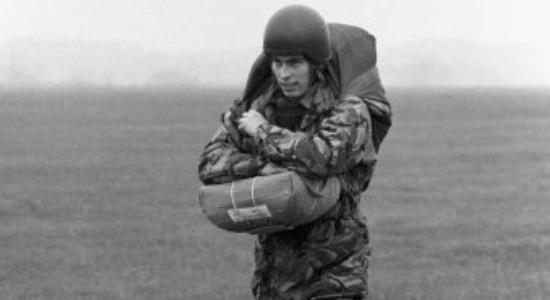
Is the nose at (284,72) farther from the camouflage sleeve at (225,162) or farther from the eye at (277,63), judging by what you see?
the camouflage sleeve at (225,162)

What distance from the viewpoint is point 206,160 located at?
15.7ft

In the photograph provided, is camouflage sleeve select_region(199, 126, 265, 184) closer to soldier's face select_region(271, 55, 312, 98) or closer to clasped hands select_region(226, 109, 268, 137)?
clasped hands select_region(226, 109, 268, 137)

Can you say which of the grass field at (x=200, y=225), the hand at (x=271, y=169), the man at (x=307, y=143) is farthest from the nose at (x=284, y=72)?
the grass field at (x=200, y=225)

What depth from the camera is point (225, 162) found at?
15.4ft

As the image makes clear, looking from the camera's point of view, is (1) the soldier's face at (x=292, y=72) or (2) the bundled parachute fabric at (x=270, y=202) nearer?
(2) the bundled parachute fabric at (x=270, y=202)

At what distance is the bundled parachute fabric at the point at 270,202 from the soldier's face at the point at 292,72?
319mm

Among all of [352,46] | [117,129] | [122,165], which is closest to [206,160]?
[352,46]

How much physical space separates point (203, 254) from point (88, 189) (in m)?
7.63

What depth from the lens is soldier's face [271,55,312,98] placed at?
15.0 feet

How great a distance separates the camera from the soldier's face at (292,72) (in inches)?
180

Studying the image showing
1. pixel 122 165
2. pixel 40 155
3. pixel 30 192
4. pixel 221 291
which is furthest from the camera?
pixel 40 155

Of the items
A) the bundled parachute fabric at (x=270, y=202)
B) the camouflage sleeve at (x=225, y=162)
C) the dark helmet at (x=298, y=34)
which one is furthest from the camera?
the camouflage sleeve at (x=225, y=162)

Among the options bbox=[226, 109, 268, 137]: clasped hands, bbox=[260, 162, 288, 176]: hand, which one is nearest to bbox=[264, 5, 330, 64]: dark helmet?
bbox=[226, 109, 268, 137]: clasped hands

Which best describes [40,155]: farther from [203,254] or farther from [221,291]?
[221,291]
